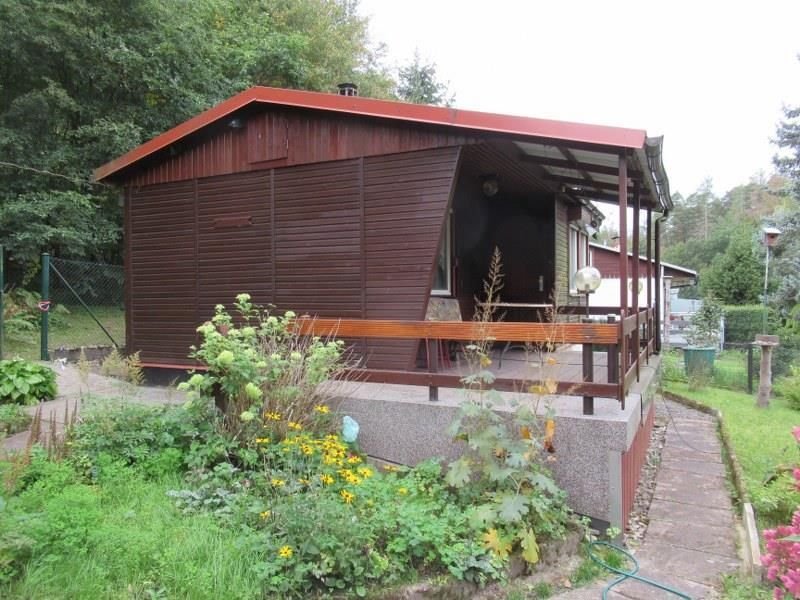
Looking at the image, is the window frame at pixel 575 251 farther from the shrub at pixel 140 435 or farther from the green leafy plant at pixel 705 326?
the shrub at pixel 140 435

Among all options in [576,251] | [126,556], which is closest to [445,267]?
[576,251]

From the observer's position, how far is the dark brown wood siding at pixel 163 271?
6863 mm

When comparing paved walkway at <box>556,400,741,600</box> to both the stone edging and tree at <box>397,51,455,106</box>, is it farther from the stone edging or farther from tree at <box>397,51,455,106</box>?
tree at <box>397,51,455,106</box>

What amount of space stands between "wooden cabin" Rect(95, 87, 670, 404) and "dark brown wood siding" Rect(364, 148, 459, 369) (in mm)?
14

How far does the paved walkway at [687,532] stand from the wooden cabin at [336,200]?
113 centimetres

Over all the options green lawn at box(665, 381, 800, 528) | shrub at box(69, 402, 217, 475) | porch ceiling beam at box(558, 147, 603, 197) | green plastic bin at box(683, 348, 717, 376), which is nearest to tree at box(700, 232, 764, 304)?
green plastic bin at box(683, 348, 717, 376)

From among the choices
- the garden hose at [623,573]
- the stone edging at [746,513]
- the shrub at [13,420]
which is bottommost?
the garden hose at [623,573]

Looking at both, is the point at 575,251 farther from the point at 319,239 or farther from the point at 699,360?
the point at 319,239

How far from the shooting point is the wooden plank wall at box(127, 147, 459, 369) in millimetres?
5418

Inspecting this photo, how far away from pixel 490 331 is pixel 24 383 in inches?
192

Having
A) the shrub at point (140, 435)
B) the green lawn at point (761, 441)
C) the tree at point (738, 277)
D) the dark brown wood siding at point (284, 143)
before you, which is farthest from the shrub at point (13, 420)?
the tree at point (738, 277)

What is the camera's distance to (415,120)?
5.13m

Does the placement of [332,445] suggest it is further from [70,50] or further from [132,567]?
[70,50]

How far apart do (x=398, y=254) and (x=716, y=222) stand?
63.4m
